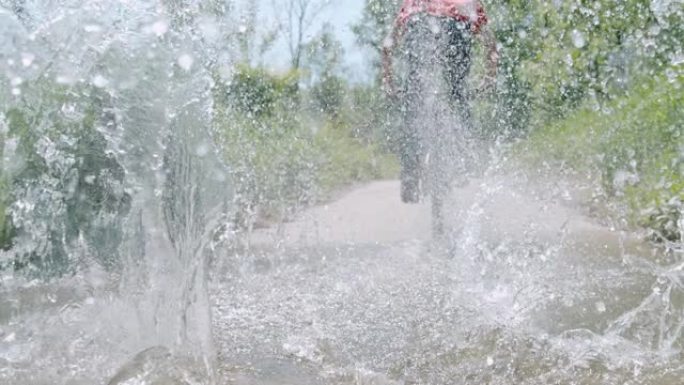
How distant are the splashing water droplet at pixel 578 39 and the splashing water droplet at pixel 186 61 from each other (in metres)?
3.72

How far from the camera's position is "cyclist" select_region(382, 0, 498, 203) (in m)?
4.11

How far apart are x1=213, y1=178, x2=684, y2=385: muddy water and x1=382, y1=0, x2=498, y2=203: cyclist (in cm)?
55

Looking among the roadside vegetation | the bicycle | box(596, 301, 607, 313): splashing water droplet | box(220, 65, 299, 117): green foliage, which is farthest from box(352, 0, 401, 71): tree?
box(596, 301, 607, 313): splashing water droplet

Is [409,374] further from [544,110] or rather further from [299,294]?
[544,110]

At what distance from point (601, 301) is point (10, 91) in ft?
7.59

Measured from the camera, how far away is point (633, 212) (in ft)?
14.5

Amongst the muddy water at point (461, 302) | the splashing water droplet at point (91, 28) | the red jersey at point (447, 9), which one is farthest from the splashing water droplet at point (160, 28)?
the red jersey at point (447, 9)

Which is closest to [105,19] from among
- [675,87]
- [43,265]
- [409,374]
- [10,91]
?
[10,91]

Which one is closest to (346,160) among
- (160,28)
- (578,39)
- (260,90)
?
(260,90)

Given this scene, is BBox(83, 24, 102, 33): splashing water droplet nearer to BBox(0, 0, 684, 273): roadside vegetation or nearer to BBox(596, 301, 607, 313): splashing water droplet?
BBox(0, 0, 684, 273): roadside vegetation

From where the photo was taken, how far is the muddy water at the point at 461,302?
236cm

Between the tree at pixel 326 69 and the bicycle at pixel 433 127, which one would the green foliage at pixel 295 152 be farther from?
the bicycle at pixel 433 127

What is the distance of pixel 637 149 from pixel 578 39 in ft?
4.85

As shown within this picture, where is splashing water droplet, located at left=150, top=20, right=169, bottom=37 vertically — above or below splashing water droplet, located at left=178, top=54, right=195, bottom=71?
above
